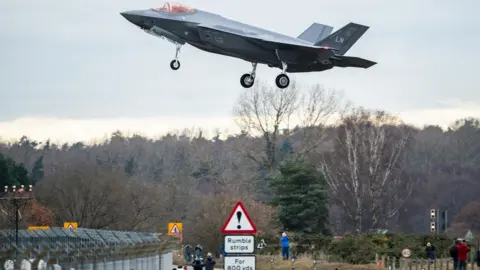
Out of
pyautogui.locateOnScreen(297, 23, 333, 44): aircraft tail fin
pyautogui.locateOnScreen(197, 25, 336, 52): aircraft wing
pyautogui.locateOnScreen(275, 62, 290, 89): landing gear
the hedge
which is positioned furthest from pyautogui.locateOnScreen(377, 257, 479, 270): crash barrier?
pyautogui.locateOnScreen(297, 23, 333, 44): aircraft tail fin

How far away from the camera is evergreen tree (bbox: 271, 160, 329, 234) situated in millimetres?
82062

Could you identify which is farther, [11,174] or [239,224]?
[11,174]

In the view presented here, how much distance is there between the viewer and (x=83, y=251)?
28.9 metres

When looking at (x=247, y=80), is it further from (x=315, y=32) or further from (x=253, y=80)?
(x=315, y=32)

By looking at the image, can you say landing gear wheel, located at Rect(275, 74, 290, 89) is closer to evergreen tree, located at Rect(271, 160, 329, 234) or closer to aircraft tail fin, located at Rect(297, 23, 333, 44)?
aircraft tail fin, located at Rect(297, 23, 333, 44)

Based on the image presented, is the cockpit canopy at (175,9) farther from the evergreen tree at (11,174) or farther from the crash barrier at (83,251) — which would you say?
the evergreen tree at (11,174)

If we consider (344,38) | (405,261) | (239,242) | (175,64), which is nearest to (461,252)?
(405,261)

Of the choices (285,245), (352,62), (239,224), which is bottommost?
(285,245)

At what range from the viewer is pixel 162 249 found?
3900 cm

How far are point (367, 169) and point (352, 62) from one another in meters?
47.8

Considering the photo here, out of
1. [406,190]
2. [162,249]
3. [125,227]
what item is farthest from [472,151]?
[162,249]

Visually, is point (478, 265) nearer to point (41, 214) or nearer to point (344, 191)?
point (41, 214)

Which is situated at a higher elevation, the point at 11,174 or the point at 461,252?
the point at 11,174

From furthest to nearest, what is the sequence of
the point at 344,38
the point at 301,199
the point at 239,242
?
the point at 301,199, the point at 344,38, the point at 239,242
